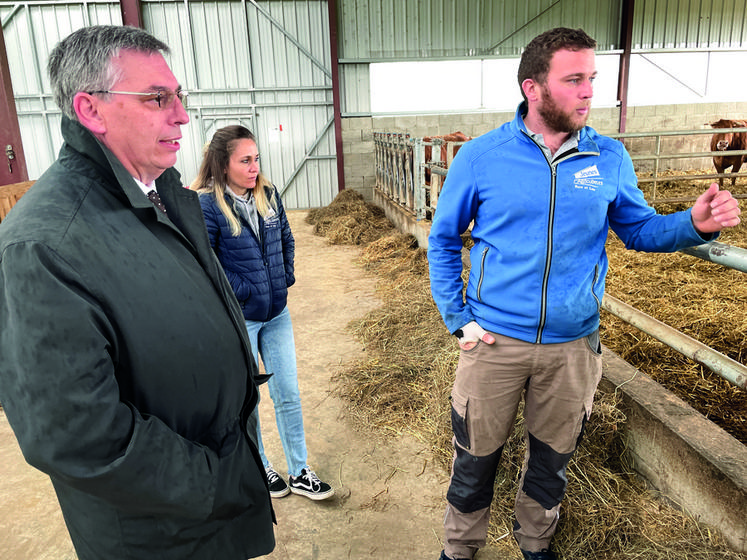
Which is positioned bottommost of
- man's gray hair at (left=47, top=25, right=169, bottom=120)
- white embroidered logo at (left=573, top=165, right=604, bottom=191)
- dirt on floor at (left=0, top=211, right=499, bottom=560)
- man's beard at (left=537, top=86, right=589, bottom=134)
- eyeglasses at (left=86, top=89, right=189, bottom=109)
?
dirt on floor at (left=0, top=211, right=499, bottom=560)

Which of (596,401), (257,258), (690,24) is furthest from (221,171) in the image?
(690,24)

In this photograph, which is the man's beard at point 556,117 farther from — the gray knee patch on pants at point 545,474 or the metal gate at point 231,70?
the metal gate at point 231,70

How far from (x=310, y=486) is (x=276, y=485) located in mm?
169

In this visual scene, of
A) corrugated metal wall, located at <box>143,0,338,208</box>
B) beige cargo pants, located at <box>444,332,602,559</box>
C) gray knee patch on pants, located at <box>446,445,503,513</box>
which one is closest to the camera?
beige cargo pants, located at <box>444,332,602,559</box>

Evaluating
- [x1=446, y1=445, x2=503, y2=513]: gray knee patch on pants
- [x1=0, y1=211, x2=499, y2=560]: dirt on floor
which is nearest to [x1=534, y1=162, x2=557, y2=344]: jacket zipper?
[x1=446, y1=445, x2=503, y2=513]: gray knee patch on pants

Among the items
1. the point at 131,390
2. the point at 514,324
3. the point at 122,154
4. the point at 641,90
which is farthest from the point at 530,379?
the point at 641,90

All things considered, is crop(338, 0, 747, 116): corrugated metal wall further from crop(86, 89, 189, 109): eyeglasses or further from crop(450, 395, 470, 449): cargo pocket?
crop(86, 89, 189, 109): eyeglasses

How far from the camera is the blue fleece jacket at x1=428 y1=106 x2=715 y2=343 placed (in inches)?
63.7

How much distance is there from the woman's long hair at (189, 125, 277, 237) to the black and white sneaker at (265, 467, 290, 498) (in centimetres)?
113

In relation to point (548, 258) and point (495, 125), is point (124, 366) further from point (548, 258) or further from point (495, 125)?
point (495, 125)

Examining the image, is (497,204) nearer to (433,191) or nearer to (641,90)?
(433,191)

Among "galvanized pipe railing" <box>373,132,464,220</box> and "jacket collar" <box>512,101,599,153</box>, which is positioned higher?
"jacket collar" <box>512,101,599,153</box>

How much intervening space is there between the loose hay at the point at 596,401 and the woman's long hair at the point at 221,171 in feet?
4.81

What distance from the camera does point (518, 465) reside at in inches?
91.8
